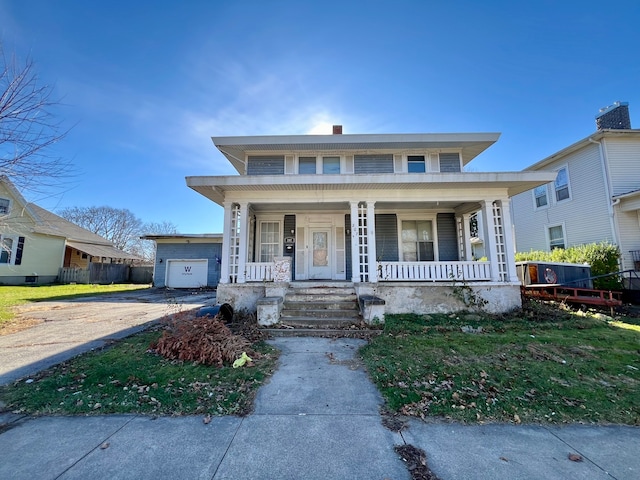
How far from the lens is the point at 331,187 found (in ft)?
26.6

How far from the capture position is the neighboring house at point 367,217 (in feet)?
25.6

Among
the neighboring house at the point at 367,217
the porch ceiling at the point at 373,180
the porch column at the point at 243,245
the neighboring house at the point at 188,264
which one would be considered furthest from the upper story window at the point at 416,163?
the neighboring house at the point at 188,264

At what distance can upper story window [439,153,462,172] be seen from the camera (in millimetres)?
10156

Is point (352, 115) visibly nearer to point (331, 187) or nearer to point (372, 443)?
point (331, 187)

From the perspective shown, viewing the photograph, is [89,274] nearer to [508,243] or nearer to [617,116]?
[508,243]

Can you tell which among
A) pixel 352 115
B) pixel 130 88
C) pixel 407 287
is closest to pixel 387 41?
pixel 352 115

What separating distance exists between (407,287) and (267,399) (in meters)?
5.59

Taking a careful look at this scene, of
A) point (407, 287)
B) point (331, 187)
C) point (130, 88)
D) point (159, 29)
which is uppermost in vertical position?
point (159, 29)

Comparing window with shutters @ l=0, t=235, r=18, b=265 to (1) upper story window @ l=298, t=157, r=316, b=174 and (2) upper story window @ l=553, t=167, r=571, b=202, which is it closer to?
(1) upper story window @ l=298, t=157, r=316, b=174

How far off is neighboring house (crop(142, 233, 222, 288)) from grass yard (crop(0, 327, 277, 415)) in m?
13.0

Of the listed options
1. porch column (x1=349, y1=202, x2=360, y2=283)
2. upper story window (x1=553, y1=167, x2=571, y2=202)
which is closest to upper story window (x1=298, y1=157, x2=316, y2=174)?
porch column (x1=349, y1=202, x2=360, y2=283)

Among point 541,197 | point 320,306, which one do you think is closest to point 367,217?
point 320,306

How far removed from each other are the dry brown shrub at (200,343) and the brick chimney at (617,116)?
18085 millimetres

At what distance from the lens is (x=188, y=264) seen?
685 inches
